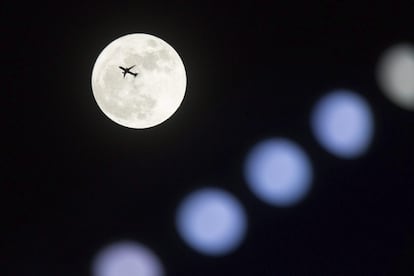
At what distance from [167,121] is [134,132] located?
0.38 ft

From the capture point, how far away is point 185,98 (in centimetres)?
247

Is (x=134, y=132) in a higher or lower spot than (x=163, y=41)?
lower

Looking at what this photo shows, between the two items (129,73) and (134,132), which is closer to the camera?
(129,73)

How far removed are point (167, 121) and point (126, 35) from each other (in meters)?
0.31

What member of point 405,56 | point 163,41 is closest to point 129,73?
point 163,41

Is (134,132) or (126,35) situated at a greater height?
(126,35)

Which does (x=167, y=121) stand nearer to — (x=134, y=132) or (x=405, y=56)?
(x=134, y=132)

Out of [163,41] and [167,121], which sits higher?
[163,41]

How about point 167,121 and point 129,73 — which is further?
point 167,121

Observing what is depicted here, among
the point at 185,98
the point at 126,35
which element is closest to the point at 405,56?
the point at 185,98

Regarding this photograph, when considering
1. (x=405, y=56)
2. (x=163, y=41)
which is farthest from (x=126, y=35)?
(x=405, y=56)

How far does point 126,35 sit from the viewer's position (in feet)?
7.93

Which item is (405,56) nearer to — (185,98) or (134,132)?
(185,98)

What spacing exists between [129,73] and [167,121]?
273mm
